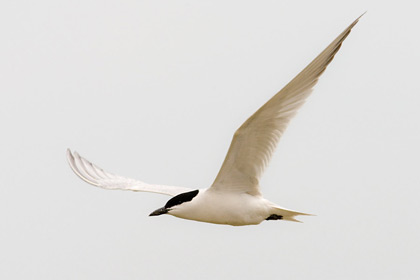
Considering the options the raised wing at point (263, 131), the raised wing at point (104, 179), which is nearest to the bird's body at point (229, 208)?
the raised wing at point (263, 131)

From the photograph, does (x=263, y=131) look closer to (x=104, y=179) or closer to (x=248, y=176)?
(x=248, y=176)

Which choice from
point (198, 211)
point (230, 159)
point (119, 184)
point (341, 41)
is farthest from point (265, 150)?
point (119, 184)

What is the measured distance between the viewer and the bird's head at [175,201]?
10.2m

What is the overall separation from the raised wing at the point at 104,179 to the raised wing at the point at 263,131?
1.47 metres

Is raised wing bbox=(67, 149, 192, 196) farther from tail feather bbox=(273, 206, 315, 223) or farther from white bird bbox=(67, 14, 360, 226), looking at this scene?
tail feather bbox=(273, 206, 315, 223)

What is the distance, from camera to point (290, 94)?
9.24 metres

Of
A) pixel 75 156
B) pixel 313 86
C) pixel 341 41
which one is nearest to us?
pixel 341 41

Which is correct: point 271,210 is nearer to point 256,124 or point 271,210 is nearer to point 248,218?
point 248,218

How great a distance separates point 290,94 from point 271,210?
160 centimetres

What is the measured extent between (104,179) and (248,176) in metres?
3.13

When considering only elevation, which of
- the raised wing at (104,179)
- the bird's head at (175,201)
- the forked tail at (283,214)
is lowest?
the forked tail at (283,214)

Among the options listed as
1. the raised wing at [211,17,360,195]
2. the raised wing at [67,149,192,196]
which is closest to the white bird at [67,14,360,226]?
the raised wing at [211,17,360,195]

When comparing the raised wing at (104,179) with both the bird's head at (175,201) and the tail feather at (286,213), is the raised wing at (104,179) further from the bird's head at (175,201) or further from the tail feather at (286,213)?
the tail feather at (286,213)

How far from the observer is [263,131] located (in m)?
9.57
